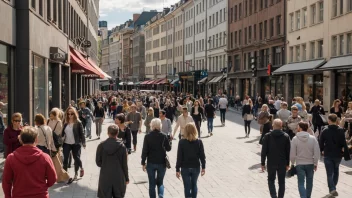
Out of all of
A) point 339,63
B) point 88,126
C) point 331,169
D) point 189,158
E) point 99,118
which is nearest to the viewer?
point 189,158

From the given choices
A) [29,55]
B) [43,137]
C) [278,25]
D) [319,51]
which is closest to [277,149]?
[43,137]

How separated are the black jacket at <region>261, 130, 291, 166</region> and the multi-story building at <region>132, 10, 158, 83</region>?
391 ft

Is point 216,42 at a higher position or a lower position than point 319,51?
higher

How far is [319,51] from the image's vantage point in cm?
4288

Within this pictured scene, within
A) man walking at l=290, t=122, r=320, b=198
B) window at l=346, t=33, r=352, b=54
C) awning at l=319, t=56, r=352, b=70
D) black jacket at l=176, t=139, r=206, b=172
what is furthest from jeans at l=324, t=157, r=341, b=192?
window at l=346, t=33, r=352, b=54

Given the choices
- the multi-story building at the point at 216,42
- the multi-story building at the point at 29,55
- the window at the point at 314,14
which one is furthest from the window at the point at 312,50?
the multi-story building at the point at 216,42

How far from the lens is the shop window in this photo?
20680 mm

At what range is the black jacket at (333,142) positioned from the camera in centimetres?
1174

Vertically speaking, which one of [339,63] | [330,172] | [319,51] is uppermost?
[319,51]

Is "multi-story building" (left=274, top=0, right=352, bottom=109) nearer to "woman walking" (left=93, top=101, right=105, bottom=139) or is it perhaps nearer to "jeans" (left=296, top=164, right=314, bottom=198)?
"woman walking" (left=93, top=101, right=105, bottom=139)

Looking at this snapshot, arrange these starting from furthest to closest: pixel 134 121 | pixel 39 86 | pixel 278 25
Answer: pixel 278 25, pixel 39 86, pixel 134 121

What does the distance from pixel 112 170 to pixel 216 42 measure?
221ft

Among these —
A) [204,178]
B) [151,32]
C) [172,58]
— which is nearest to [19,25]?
[204,178]

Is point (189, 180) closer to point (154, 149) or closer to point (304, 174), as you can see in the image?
point (154, 149)
